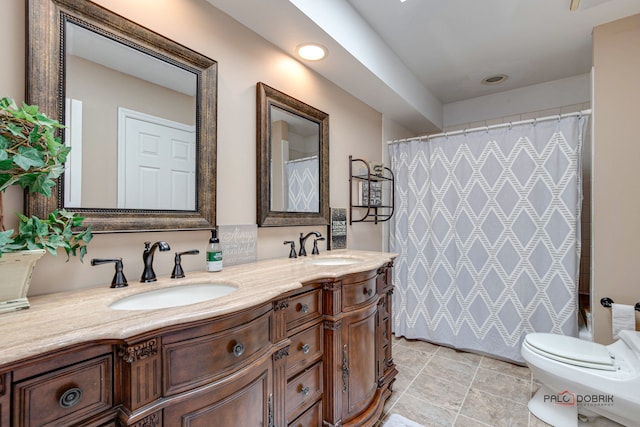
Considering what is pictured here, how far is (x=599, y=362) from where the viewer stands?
1.53 m

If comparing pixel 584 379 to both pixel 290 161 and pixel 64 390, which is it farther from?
pixel 64 390

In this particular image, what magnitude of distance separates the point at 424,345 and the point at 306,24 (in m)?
2.70

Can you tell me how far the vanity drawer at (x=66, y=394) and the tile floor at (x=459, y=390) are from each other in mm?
1551

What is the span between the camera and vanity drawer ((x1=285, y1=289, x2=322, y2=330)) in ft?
3.92

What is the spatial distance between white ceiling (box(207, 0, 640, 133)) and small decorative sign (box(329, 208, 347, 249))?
1.02 m

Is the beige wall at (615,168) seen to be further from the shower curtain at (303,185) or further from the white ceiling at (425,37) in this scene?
the shower curtain at (303,185)

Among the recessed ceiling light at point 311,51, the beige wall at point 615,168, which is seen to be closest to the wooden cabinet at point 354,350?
the recessed ceiling light at point 311,51

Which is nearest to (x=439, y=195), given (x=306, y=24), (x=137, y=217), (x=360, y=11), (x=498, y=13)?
(x=498, y=13)

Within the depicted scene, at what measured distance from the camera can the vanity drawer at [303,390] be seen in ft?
3.93

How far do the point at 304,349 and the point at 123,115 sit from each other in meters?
1.23

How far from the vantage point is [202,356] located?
0.81m

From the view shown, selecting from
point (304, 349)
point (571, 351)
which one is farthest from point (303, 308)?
point (571, 351)

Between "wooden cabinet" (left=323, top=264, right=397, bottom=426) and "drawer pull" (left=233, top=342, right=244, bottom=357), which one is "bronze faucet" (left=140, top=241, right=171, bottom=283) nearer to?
"drawer pull" (left=233, top=342, right=244, bottom=357)

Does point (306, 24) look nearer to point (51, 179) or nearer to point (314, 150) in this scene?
point (314, 150)
